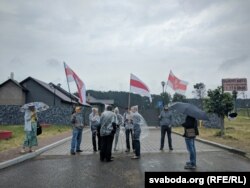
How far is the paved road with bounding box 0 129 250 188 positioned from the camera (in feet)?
25.6

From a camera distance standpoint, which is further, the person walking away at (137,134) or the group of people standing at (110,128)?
the person walking away at (137,134)

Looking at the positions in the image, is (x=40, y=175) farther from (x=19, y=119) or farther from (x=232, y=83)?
(x=19, y=119)

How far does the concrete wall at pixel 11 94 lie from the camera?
44.0 m

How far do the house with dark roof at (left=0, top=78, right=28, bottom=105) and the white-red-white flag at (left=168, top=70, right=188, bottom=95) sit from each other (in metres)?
28.8

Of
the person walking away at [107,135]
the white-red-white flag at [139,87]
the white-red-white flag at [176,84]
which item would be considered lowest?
the person walking away at [107,135]

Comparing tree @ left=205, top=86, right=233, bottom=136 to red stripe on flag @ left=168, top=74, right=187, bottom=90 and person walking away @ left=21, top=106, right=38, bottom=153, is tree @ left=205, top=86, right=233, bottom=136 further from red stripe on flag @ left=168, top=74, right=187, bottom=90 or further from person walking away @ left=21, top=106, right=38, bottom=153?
person walking away @ left=21, top=106, right=38, bottom=153

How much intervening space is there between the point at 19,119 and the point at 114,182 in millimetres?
32029

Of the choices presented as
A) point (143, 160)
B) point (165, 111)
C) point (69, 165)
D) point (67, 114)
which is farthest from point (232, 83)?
point (67, 114)

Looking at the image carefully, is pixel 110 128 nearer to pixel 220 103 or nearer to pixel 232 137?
pixel 232 137

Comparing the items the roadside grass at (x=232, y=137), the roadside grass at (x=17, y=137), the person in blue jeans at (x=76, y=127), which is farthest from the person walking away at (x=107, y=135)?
the roadside grass at (x=17, y=137)

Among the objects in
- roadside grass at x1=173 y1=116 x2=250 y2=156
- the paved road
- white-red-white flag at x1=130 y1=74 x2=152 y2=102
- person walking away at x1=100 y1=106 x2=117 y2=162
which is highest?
white-red-white flag at x1=130 y1=74 x2=152 y2=102

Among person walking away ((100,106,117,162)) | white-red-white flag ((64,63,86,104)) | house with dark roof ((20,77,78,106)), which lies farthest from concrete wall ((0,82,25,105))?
person walking away ((100,106,117,162))

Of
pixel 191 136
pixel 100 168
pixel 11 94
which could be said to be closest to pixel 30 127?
pixel 100 168

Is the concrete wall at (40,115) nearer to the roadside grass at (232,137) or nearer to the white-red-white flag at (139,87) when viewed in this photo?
the roadside grass at (232,137)
